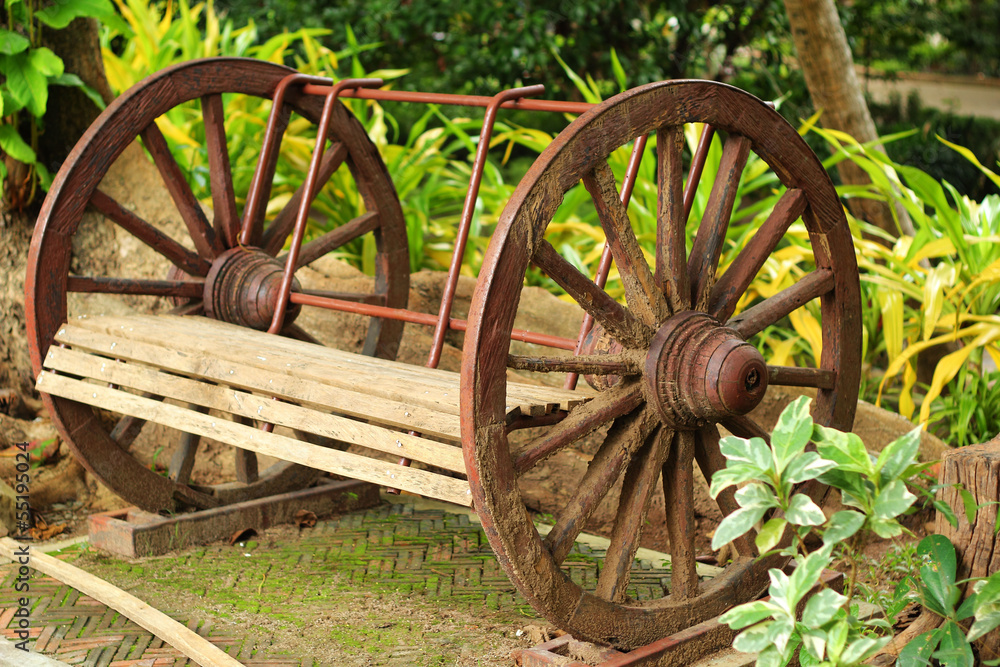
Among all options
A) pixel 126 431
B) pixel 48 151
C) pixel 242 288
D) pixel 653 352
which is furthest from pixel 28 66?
pixel 653 352

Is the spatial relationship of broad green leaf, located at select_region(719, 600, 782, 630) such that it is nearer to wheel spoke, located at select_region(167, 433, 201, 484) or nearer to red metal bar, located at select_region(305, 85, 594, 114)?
red metal bar, located at select_region(305, 85, 594, 114)

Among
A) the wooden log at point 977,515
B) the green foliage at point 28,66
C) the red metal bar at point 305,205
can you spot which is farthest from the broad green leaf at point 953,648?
the green foliage at point 28,66

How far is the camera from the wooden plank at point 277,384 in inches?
77.8

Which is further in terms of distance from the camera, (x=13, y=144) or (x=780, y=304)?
(x=13, y=144)

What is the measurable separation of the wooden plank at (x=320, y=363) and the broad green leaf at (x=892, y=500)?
65cm

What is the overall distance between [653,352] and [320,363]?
0.81m

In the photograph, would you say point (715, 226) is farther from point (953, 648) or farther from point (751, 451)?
point (953, 648)

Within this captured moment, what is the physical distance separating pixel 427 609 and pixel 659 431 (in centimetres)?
89

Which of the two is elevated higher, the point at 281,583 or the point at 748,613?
the point at 748,613

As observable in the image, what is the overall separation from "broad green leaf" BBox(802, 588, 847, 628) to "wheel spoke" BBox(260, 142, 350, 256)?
2080mm

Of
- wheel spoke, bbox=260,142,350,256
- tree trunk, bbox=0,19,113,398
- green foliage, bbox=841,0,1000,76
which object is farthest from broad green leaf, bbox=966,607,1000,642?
green foliage, bbox=841,0,1000,76

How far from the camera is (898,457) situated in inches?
64.7

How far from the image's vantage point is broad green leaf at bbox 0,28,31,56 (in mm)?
3078

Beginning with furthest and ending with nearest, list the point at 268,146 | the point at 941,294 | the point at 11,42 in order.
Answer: the point at 941,294, the point at 11,42, the point at 268,146
